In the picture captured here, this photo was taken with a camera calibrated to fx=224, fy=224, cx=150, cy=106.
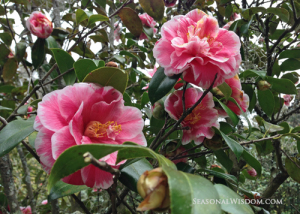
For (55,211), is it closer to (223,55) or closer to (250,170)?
(223,55)

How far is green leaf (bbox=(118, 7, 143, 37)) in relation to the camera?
1.04 meters

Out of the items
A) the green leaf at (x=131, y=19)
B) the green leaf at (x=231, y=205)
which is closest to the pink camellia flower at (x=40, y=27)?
the green leaf at (x=131, y=19)

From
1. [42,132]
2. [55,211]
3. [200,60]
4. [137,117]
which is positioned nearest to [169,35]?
[200,60]

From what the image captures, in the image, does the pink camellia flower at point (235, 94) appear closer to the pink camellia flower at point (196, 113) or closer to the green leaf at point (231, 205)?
the pink camellia flower at point (196, 113)

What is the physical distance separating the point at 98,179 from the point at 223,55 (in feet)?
1.29

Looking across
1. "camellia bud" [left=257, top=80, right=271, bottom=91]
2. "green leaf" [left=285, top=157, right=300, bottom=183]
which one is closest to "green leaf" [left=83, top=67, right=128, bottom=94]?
"camellia bud" [left=257, top=80, right=271, bottom=91]

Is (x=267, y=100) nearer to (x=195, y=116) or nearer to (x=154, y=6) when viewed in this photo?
(x=195, y=116)

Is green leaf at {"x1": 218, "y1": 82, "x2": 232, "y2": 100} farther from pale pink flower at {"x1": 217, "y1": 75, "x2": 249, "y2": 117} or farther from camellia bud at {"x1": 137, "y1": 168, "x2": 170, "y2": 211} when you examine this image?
camellia bud at {"x1": 137, "y1": 168, "x2": 170, "y2": 211}

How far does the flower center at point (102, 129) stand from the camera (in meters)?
0.48

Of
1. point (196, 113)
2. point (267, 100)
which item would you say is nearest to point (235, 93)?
point (196, 113)

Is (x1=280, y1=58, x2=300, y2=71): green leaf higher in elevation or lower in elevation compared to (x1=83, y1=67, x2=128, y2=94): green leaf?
lower

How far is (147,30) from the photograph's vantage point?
123cm

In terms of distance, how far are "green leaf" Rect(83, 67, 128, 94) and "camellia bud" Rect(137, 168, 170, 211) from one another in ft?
0.84

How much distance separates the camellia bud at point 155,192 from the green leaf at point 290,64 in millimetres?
1071
